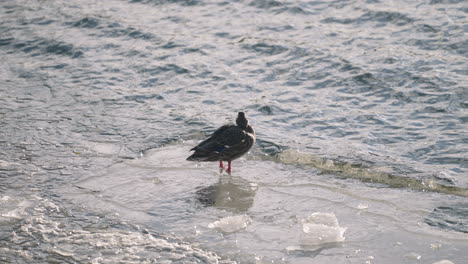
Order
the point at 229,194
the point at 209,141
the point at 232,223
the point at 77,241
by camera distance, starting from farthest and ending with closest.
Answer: the point at 209,141
the point at 229,194
the point at 232,223
the point at 77,241

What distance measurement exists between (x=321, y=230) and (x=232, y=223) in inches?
39.6

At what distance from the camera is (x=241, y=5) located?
17.7 metres

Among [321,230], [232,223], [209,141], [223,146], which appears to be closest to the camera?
[321,230]

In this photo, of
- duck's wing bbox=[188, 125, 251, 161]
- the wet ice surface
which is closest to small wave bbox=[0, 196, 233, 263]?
the wet ice surface

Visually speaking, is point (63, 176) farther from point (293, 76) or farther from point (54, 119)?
point (293, 76)

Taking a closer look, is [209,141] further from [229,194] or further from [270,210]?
[270,210]

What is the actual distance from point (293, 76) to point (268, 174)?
4.46 metres

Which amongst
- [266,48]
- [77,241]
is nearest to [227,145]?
[77,241]

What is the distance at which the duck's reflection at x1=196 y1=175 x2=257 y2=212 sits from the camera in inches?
323

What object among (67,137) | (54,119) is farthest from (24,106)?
(67,137)

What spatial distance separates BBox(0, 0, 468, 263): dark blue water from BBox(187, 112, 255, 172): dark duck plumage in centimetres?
27

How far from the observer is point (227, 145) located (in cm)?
920

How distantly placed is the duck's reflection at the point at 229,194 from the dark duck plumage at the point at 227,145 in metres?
0.32

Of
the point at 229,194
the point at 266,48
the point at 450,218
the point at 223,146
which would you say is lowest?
the point at 229,194
